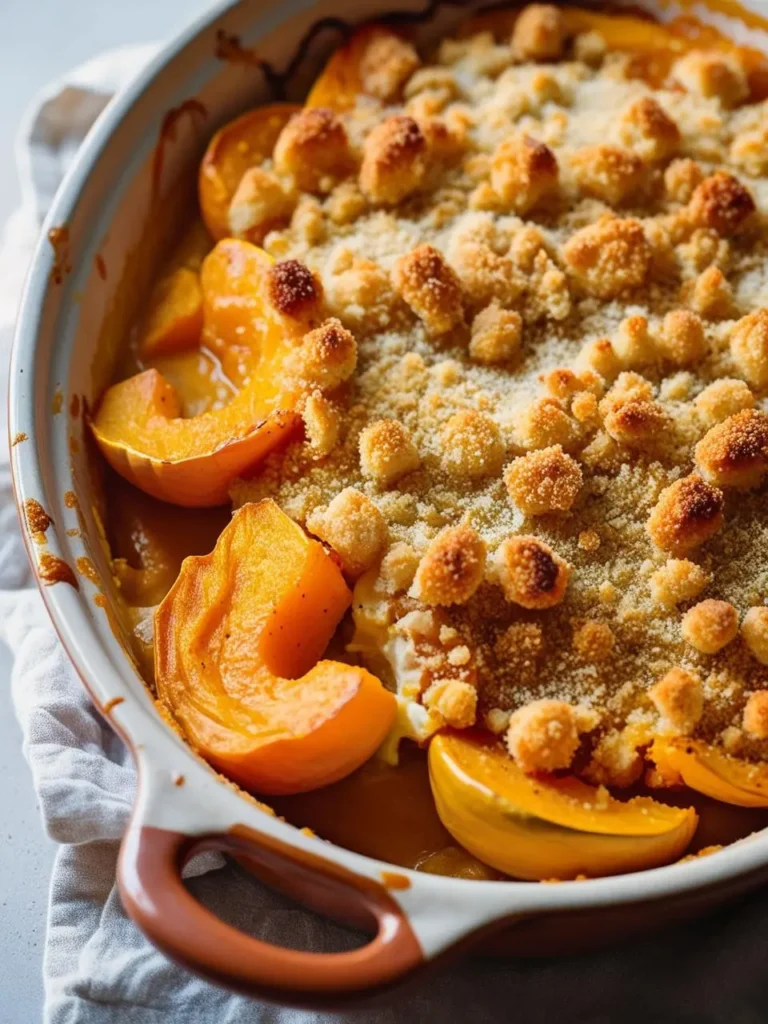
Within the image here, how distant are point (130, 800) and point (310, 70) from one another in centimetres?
121

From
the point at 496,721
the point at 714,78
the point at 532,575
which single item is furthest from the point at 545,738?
the point at 714,78

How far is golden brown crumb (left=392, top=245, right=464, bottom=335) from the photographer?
1554mm

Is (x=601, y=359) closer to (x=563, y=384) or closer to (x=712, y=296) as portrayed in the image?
(x=563, y=384)

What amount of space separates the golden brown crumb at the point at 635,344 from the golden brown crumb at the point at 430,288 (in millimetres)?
211

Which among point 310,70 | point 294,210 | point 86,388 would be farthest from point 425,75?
point 86,388

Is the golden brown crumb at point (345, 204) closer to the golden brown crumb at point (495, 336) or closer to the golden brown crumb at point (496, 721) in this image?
the golden brown crumb at point (495, 336)

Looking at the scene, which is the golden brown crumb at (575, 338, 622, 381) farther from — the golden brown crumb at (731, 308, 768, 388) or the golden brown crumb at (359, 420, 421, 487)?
the golden brown crumb at (359, 420, 421, 487)

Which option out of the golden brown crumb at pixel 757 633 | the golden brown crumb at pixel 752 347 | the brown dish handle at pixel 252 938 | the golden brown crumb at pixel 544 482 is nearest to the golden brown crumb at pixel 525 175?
the golden brown crumb at pixel 752 347

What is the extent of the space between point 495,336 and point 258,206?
16.1 inches

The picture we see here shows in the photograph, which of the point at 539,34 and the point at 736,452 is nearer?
the point at 736,452

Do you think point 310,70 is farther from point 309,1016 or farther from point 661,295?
point 309,1016

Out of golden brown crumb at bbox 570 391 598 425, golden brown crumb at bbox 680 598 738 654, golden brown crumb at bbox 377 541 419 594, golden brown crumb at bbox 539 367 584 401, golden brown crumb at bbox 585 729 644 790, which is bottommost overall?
golden brown crumb at bbox 585 729 644 790

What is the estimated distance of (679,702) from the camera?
4.21ft

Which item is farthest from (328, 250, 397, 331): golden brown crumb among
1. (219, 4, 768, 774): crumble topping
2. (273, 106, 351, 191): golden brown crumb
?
(273, 106, 351, 191): golden brown crumb
